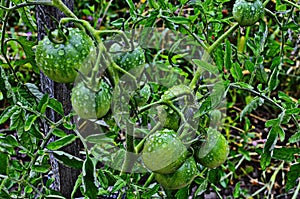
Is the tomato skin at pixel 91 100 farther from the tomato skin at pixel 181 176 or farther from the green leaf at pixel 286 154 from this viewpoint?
the green leaf at pixel 286 154

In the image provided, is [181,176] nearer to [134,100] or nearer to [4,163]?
[134,100]

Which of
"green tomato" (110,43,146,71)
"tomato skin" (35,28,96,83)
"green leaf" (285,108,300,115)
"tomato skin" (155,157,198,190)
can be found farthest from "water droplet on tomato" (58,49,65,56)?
"green leaf" (285,108,300,115)

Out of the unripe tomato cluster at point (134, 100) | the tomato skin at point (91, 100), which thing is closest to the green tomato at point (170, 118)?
the unripe tomato cluster at point (134, 100)

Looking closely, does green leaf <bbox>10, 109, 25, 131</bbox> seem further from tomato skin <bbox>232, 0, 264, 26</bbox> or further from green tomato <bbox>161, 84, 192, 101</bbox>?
tomato skin <bbox>232, 0, 264, 26</bbox>

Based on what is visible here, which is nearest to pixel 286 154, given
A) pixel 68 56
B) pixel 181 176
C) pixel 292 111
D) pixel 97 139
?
pixel 292 111

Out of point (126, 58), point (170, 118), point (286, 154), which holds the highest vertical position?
point (126, 58)
